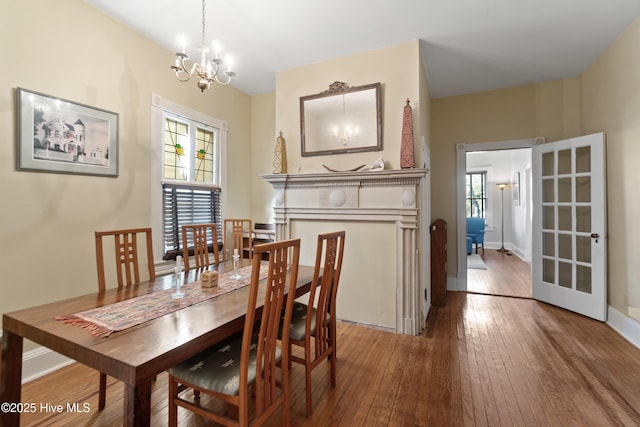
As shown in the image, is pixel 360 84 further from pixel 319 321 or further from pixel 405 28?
pixel 319 321

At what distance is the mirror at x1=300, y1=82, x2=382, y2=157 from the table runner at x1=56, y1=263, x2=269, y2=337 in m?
1.90

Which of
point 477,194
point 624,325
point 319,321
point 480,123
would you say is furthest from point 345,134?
point 477,194

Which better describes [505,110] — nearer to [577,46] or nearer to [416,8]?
[577,46]

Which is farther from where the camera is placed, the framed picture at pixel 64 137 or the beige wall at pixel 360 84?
the beige wall at pixel 360 84

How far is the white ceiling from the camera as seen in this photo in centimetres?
246

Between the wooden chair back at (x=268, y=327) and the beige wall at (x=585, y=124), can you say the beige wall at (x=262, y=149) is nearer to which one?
the beige wall at (x=585, y=124)

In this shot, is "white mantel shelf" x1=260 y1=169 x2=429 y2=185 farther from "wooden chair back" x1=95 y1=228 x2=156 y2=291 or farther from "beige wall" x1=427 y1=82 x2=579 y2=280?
"beige wall" x1=427 y1=82 x2=579 y2=280

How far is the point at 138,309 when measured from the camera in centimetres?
147

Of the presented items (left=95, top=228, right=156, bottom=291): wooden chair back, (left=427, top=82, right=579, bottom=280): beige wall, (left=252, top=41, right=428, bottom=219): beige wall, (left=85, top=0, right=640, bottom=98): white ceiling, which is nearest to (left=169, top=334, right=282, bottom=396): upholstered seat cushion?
(left=95, top=228, right=156, bottom=291): wooden chair back

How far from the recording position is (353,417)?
5.66ft

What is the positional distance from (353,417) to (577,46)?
4.06 meters

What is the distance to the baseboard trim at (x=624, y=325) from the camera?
8.60ft

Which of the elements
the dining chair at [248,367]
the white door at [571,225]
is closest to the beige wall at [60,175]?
the dining chair at [248,367]

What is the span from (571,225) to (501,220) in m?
5.19
